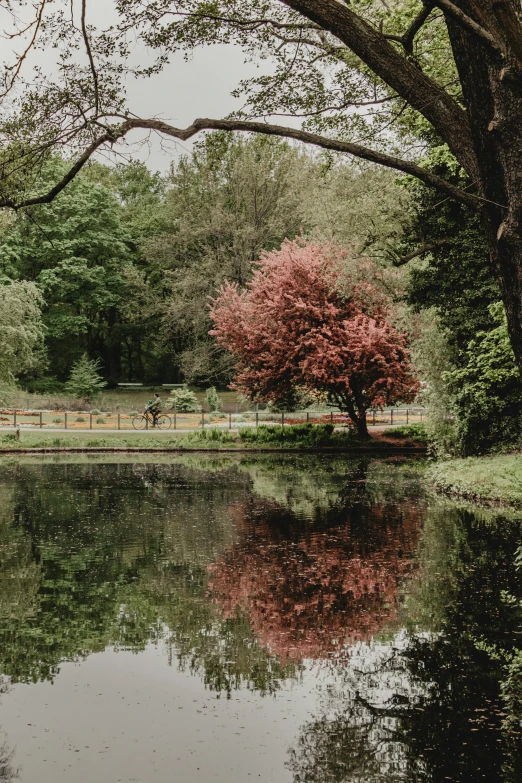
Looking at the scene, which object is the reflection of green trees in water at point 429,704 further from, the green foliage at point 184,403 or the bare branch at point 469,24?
the green foliage at point 184,403

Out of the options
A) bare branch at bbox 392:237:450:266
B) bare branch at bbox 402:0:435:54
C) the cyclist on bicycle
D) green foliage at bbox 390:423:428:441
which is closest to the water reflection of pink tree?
bare branch at bbox 402:0:435:54

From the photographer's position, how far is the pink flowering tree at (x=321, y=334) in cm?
2809

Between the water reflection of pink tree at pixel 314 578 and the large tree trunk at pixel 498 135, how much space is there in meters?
3.62

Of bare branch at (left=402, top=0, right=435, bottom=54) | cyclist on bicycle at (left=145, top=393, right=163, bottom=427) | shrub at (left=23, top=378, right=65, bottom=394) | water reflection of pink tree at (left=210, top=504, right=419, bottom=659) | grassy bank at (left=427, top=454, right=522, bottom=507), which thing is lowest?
water reflection of pink tree at (left=210, top=504, right=419, bottom=659)

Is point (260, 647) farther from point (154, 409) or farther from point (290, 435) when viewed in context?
point (154, 409)

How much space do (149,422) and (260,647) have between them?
29.8 metres

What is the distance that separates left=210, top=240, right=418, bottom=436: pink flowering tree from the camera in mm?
28094

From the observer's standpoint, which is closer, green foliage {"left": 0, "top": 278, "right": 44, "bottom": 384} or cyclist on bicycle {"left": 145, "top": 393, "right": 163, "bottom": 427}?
green foliage {"left": 0, "top": 278, "right": 44, "bottom": 384}

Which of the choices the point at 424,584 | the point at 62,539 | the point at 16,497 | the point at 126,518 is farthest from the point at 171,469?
the point at 424,584

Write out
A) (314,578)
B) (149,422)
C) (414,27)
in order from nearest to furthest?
1. (414,27)
2. (314,578)
3. (149,422)

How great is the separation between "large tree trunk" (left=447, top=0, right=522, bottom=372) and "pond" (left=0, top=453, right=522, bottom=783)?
2606mm

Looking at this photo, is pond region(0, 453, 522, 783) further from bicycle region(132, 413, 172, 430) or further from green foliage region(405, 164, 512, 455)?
bicycle region(132, 413, 172, 430)

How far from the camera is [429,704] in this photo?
615 centimetres

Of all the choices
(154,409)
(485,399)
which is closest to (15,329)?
(154,409)
